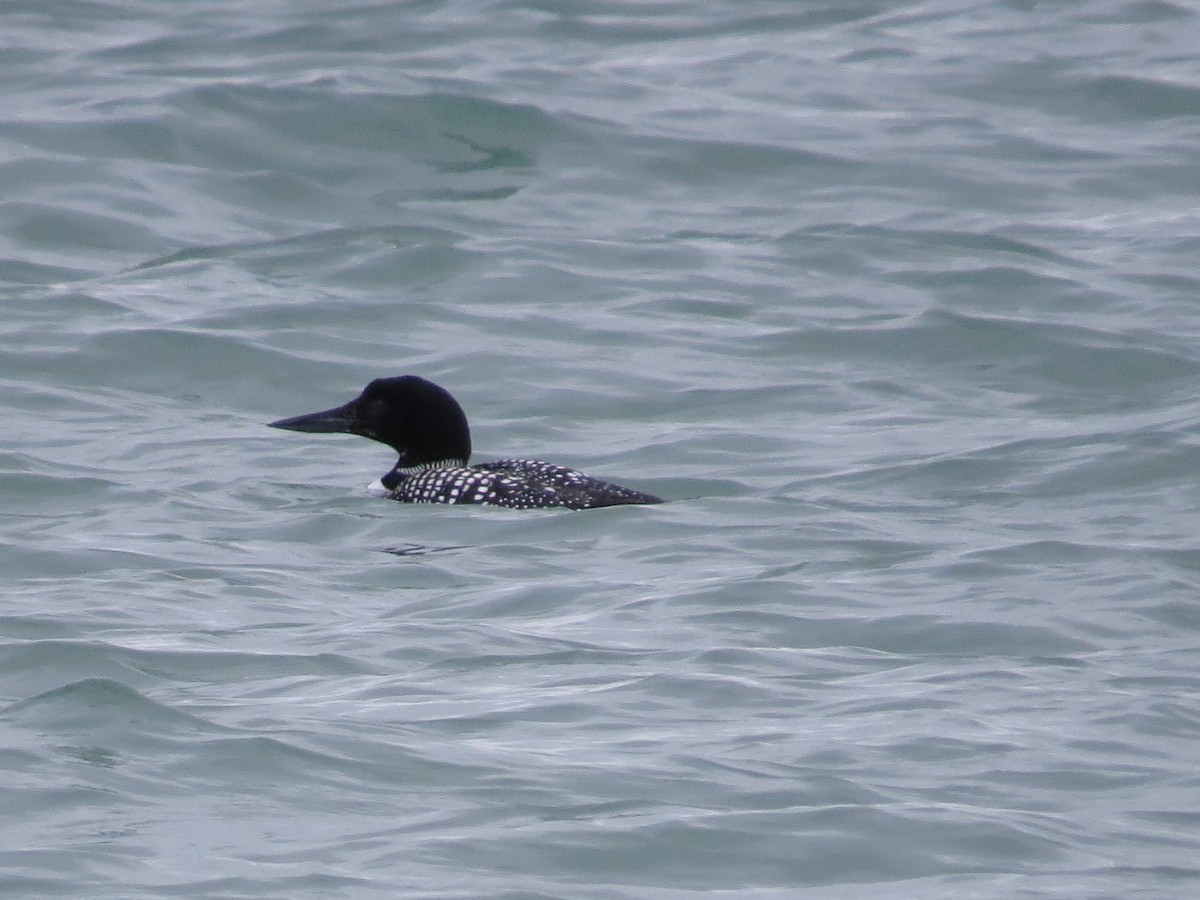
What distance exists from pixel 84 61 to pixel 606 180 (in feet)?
12.4

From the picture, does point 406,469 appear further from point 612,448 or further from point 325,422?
point 612,448

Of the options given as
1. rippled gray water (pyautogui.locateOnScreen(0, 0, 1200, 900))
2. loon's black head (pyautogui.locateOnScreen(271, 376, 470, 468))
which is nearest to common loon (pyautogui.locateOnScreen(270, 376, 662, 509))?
loon's black head (pyautogui.locateOnScreen(271, 376, 470, 468))

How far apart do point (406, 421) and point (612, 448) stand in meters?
0.85

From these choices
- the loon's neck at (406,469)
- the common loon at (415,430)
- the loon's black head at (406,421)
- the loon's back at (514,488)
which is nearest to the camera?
the loon's back at (514,488)

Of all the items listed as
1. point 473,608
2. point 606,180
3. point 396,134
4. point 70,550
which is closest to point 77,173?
point 396,134

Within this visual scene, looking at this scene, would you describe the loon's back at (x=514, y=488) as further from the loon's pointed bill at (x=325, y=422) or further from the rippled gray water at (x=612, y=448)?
the loon's pointed bill at (x=325, y=422)

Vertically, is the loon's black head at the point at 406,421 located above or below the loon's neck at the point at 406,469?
above

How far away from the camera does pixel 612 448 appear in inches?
397

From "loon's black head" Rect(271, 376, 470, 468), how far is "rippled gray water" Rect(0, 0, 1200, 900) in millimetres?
263

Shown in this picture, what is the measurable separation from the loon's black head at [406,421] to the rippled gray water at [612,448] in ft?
0.86

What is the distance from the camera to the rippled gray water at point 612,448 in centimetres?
541

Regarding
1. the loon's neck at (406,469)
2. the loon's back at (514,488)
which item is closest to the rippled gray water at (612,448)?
the loon's back at (514,488)

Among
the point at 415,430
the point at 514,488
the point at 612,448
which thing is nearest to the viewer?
the point at 514,488

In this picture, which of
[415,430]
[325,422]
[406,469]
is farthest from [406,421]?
[325,422]
